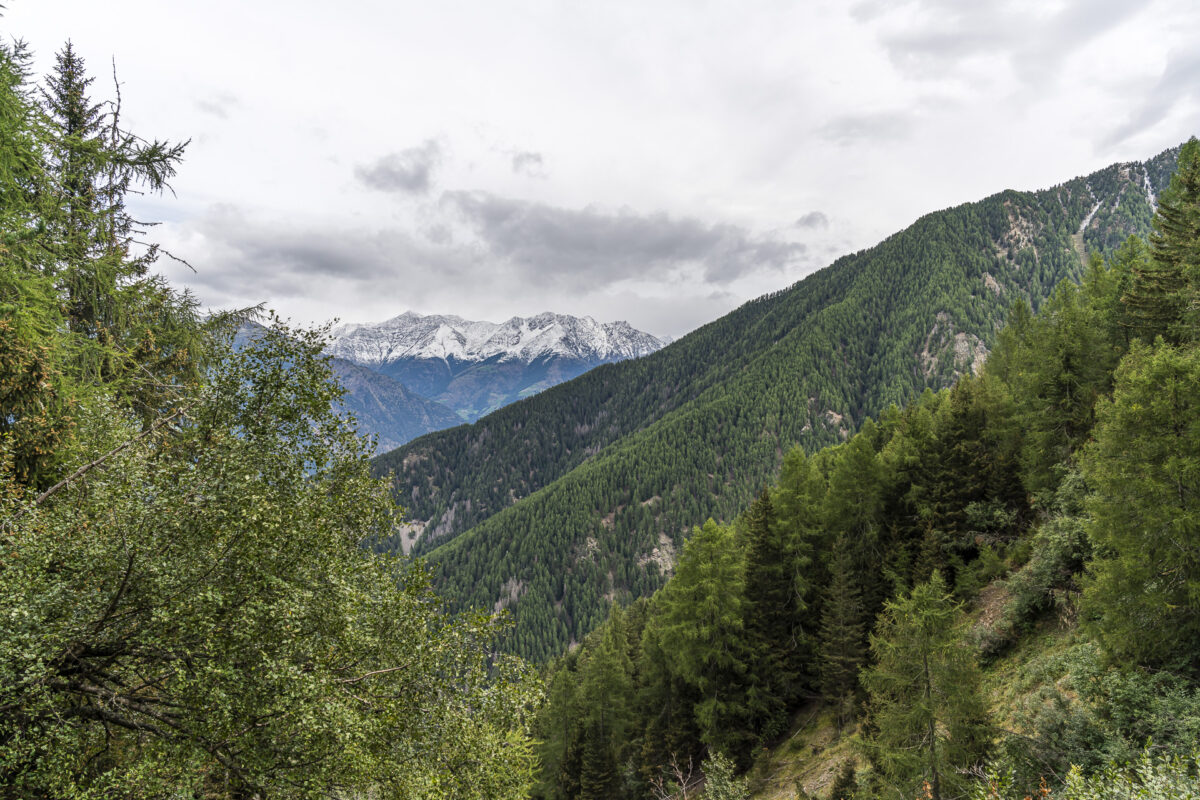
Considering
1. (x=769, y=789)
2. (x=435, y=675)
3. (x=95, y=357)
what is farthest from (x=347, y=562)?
(x=769, y=789)

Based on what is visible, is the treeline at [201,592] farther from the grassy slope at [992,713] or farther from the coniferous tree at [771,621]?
the coniferous tree at [771,621]

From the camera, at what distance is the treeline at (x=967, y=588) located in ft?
50.0

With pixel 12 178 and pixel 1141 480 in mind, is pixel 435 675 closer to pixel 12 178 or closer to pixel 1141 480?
pixel 12 178

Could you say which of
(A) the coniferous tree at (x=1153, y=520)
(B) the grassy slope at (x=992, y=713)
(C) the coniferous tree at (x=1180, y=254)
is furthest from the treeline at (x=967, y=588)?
(B) the grassy slope at (x=992, y=713)

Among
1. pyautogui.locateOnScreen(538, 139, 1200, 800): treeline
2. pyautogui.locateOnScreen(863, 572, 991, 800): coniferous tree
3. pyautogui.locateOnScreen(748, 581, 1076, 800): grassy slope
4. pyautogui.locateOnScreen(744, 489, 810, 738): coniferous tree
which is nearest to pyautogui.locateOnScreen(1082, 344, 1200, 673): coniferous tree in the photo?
pyautogui.locateOnScreen(538, 139, 1200, 800): treeline

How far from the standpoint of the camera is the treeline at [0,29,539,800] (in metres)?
6.48

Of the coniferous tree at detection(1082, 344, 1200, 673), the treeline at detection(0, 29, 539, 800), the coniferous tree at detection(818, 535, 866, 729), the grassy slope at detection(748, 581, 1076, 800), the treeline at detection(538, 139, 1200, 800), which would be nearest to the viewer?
the treeline at detection(0, 29, 539, 800)

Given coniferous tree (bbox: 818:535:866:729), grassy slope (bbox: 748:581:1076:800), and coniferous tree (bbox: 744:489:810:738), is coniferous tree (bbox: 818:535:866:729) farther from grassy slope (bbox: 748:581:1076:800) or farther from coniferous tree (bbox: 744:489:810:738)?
coniferous tree (bbox: 744:489:810:738)

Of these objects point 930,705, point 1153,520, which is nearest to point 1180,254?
point 1153,520

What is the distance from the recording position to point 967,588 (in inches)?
1161

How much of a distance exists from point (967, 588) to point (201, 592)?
3577 centimetres

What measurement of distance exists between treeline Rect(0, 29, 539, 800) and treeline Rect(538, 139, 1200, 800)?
36.3 feet

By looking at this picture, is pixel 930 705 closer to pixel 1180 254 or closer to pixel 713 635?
pixel 713 635

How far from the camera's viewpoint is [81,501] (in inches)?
295
